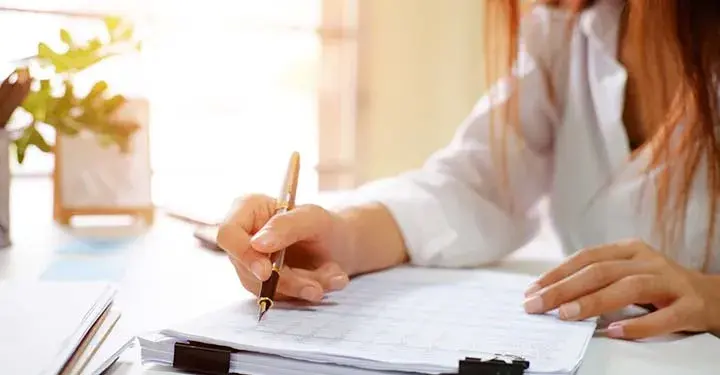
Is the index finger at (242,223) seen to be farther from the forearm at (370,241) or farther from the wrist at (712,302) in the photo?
the wrist at (712,302)

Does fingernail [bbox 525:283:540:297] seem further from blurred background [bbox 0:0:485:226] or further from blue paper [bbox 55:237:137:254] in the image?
blurred background [bbox 0:0:485:226]

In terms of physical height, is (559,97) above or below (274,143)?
above

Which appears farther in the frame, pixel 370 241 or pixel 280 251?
pixel 370 241

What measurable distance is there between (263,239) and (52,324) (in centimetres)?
16

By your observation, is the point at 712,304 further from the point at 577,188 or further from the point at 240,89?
the point at 240,89

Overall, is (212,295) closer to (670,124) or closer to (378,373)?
(378,373)

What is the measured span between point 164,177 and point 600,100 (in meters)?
0.87

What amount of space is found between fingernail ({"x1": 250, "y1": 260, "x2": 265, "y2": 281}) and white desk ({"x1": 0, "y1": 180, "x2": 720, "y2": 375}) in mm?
97

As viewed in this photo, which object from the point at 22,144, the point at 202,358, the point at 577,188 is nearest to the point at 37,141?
the point at 22,144

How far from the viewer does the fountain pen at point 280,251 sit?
0.61 meters

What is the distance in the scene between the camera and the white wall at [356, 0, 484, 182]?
5.29 feet

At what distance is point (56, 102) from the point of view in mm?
1004

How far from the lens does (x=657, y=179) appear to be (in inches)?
36.1

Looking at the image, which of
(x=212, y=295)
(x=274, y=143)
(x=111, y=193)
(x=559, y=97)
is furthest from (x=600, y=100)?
(x=274, y=143)
